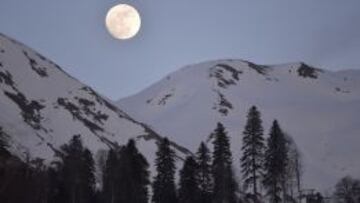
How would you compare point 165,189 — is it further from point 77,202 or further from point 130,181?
point 77,202

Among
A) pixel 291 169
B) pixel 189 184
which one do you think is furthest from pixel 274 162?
pixel 291 169

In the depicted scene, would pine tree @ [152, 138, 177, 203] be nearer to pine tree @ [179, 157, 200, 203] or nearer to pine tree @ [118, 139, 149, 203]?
pine tree @ [179, 157, 200, 203]

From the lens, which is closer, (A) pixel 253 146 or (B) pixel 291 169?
(A) pixel 253 146

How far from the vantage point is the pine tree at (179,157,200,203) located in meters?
86.6

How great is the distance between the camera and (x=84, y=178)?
3686 inches

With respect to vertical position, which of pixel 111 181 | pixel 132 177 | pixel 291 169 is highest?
pixel 291 169

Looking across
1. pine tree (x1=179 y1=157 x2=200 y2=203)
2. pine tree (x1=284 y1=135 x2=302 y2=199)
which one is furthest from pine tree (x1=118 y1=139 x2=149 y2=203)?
pine tree (x1=284 y1=135 x2=302 y2=199)

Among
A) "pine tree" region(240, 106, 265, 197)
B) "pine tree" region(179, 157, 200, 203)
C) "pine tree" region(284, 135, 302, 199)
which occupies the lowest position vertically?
"pine tree" region(179, 157, 200, 203)

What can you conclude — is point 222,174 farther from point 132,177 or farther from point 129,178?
point 129,178

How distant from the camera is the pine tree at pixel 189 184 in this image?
86625 mm

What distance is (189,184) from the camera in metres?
87.4

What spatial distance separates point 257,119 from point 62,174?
3020cm

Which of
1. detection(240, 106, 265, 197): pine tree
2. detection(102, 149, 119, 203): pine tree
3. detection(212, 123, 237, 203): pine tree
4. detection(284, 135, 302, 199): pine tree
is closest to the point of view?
detection(240, 106, 265, 197): pine tree

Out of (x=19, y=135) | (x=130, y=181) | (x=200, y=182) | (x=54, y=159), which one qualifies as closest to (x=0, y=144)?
(x=130, y=181)
